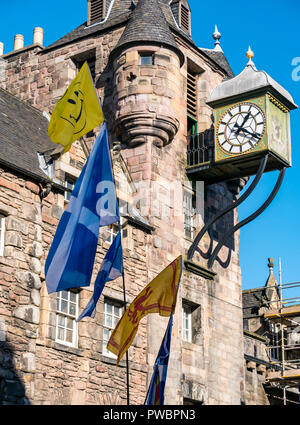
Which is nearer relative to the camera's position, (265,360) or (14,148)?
(14,148)

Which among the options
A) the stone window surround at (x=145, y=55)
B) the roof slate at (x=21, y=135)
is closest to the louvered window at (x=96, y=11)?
the stone window surround at (x=145, y=55)

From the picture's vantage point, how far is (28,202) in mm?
19547

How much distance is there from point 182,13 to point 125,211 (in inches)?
329

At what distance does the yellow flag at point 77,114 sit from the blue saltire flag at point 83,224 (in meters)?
0.38

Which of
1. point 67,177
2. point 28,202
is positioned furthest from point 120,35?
point 28,202

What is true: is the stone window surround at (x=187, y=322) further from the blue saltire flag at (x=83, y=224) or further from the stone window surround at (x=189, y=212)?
the blue saltire flag at (x=83, y=224)

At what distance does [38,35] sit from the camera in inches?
1126

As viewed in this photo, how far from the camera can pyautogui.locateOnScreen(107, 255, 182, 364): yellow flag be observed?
16.2 metres

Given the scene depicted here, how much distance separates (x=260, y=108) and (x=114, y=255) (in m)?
10.0

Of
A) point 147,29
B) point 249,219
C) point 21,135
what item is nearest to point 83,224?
point 21,135

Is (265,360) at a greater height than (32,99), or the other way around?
(32,99)

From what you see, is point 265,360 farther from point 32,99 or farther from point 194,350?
point 32,99

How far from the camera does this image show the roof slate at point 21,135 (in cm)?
1975

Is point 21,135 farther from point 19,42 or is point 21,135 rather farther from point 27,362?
point 19,42
